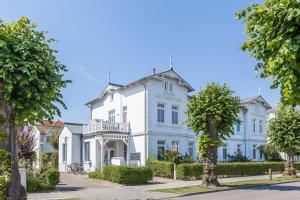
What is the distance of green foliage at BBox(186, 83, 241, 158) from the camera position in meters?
20.5

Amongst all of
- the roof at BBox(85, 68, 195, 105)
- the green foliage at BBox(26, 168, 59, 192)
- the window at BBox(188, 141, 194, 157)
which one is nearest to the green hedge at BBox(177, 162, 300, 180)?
the window at BBox(188, 141, 194, 157)

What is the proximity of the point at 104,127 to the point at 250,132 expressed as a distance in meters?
19.2

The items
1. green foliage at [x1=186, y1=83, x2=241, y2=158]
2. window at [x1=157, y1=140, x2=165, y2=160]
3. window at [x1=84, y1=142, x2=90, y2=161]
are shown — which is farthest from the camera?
window at [x1=84, y1=142, x2=90, y2=161]

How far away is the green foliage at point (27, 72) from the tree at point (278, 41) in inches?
245

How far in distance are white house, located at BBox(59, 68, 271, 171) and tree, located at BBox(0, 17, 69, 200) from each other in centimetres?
1749

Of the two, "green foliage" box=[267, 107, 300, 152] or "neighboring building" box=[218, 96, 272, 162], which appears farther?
"neighboring building" box=[218, 96, 272, 162]

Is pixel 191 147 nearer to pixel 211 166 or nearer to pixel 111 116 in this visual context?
pixel 111 116

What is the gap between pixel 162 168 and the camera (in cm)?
2734

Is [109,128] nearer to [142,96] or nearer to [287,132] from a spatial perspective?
[142,96]

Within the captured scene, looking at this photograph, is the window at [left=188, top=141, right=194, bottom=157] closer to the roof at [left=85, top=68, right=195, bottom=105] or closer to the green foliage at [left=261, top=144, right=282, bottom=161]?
the roof at [left=85, top=68, right=195, bottom=105]

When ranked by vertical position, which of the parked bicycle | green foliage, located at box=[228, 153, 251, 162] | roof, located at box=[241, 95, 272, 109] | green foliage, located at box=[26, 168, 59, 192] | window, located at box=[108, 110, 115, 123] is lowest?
the parked bicycle

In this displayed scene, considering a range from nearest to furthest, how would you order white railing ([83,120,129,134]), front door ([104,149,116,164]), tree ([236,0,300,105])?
tree ([236,0,300,105]) < white railing ([83,120,129,134]) < front door ([104,149,116,164])

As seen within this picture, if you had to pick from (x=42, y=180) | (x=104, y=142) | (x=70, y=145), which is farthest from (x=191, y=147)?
(x=42, y=180)

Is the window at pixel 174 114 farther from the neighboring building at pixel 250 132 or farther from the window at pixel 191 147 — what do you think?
the neighboring building at pixel 250 132
